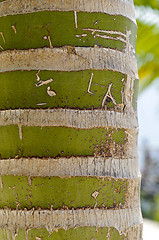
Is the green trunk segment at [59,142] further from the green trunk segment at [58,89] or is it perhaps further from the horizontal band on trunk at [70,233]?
the horizontal band on trunk at [70,233]

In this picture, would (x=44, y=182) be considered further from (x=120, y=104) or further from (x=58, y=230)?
(x=120, y=104)

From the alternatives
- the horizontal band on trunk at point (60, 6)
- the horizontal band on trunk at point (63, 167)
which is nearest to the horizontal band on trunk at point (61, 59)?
the horizontal band on trunk at point (60, 6)

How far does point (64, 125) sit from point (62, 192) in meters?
0.23

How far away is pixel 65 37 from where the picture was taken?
1.28 m

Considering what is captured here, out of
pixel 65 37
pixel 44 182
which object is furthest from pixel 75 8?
pixel 44 182

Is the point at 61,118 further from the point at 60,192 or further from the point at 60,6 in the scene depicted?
the point at 60,6

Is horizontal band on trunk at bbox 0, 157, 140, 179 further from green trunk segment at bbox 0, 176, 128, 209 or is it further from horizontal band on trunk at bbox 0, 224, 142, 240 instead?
horizontal band on trunk at bbox 0, 224, 142, 240

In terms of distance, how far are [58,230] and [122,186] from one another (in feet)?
0.91

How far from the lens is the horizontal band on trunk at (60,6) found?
4.22 ft

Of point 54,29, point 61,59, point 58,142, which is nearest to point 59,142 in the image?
point 58,142

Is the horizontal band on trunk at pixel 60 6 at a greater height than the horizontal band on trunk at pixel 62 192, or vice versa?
the horizontal band on trunk at pixel 60 6

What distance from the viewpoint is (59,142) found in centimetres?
124

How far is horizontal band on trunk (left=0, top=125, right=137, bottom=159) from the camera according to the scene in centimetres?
124

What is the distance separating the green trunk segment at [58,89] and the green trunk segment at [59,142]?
3.3 inches
